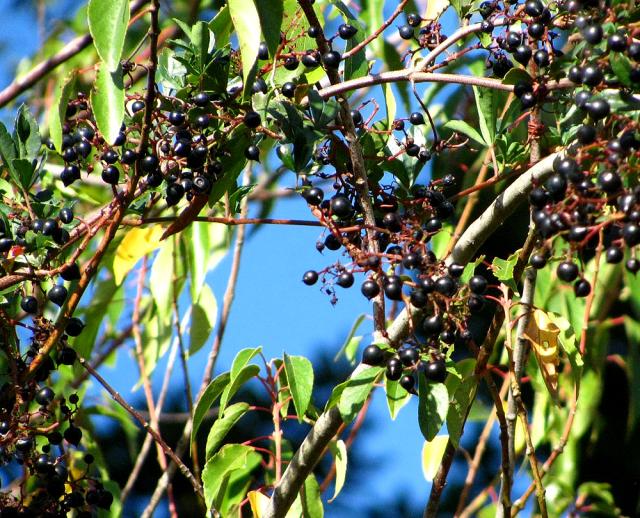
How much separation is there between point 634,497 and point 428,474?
124 cm

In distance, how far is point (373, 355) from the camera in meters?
1.06

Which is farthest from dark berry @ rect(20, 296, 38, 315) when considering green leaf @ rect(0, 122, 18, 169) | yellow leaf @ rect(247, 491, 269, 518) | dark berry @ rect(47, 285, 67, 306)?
yellow leaf @ rect(247, 491, 269, 518)

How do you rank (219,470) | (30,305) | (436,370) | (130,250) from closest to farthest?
(436,370), (30,305), (219,470), (130,250)

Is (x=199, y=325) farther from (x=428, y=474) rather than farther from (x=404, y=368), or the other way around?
(x=404, y=368)

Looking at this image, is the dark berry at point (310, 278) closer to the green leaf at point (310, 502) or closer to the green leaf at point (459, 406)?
the green leaf at point (459, 406)

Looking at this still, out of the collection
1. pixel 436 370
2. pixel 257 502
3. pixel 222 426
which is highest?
pixel 436 370

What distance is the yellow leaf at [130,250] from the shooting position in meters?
1.85

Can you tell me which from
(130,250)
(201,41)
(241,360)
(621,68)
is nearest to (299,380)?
(241,360)

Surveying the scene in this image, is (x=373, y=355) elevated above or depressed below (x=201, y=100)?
below

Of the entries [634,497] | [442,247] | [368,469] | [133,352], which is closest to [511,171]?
[442,247]

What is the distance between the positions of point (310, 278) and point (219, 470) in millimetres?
368

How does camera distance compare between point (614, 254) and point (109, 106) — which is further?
point (109, 106)

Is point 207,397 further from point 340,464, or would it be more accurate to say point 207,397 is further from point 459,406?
point 459,406

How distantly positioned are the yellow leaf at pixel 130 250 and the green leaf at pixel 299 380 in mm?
683
